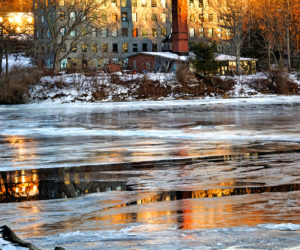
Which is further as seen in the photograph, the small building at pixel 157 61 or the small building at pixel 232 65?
the small building at pixel 232 65

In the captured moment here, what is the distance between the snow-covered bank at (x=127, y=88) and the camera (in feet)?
199

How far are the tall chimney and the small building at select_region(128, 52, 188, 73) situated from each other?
1332 mm

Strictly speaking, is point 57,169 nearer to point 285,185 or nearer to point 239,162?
point 239,162

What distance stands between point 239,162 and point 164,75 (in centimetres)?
5124

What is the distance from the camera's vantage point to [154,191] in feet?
35.8

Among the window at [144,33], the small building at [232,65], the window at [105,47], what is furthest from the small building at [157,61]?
the window at [144,33]

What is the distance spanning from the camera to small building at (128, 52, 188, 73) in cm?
7388

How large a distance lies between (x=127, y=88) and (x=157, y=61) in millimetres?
26651

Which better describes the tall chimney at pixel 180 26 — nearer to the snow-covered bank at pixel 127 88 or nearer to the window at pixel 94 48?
the snow-covered bank at pixel 127 88

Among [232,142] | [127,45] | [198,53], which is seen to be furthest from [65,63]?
[232,142]

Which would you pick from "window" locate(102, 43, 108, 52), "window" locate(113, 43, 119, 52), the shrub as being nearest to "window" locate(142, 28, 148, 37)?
"window" locate(113, 43, 119, 52)

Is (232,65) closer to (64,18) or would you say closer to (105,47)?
(64,18)

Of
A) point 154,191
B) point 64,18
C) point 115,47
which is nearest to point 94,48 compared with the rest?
point 115,47

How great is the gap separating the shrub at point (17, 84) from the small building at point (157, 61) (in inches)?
452
